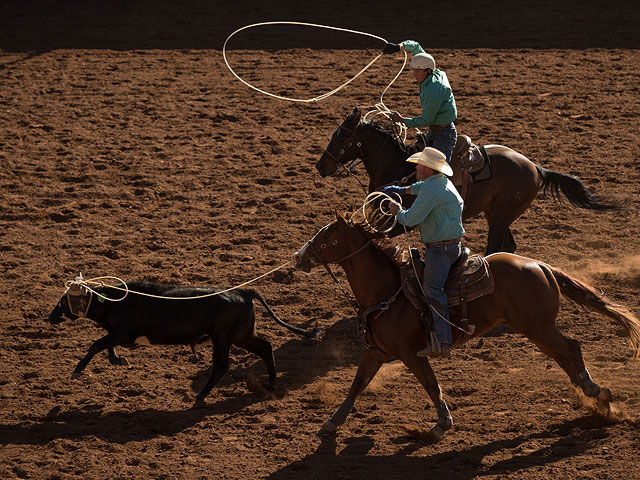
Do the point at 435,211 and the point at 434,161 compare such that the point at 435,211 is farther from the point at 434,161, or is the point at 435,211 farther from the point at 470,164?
the point at 470,164

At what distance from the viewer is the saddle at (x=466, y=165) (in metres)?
11.1

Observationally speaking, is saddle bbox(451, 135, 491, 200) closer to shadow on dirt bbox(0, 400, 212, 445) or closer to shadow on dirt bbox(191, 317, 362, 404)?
shadow on dirt bbox(191, 317, 362, 404)

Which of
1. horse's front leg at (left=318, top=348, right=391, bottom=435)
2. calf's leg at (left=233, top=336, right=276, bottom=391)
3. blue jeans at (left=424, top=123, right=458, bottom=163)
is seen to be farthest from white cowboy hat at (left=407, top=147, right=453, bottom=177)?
calf's leg at (left=233, top=336, right=276, bottom=391)

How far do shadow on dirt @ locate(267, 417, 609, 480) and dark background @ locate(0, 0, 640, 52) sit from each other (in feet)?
40.3

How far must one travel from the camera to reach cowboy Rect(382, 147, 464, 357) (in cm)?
813

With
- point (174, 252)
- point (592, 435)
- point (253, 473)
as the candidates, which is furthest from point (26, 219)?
point (592, 435)

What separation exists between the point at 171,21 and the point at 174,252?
392 inches

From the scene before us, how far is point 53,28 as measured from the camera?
20.6 meters

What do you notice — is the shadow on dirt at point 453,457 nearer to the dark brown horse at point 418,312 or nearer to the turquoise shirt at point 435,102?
the dark brown horse at point 418,312

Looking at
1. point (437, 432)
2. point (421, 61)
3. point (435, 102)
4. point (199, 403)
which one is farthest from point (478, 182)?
point (199, 403)

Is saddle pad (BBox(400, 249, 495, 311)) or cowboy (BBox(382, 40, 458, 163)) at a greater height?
cowboy (BBox(382, 40, 458, 163))

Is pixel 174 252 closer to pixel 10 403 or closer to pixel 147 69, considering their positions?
pixel 10 403

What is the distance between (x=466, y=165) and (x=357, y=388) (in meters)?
3.64

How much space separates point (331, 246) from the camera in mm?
8414
